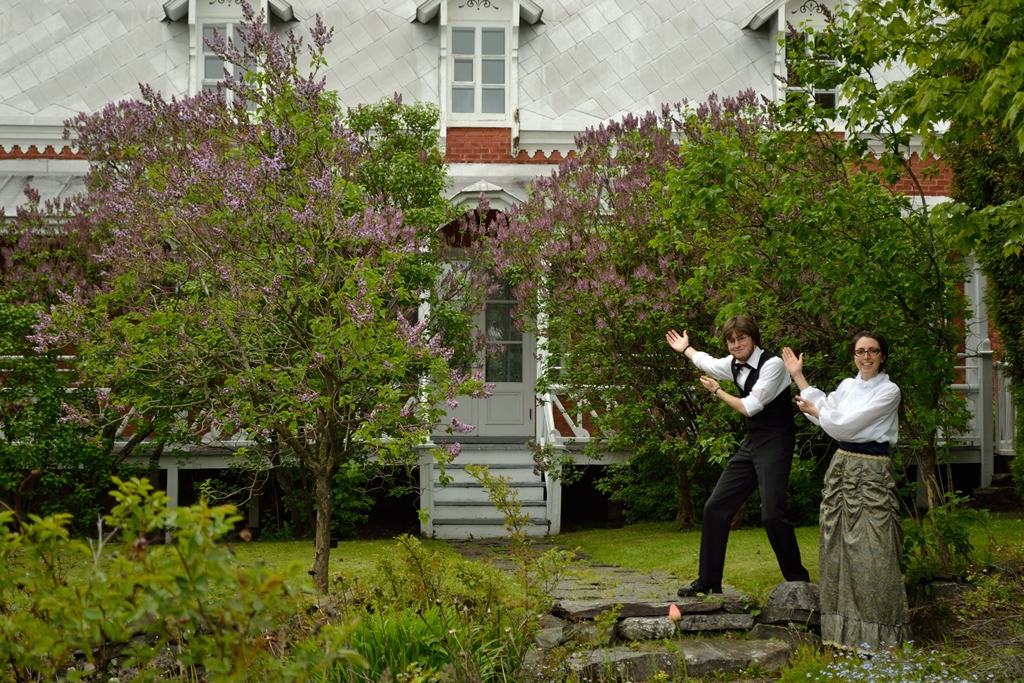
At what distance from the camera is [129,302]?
398 inches

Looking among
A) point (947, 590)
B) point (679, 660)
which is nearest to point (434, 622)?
point (679, 660)

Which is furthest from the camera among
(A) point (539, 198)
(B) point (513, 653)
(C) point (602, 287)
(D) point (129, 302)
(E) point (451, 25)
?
(E) point (451, 25)

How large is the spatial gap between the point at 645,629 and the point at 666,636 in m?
0.14

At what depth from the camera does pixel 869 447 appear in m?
7.37

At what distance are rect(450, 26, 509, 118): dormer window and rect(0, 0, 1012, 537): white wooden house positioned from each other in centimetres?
2

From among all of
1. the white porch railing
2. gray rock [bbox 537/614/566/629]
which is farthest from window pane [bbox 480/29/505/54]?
gray rock [bbox 537/614/566/629]

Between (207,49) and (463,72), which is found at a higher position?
(207,49)

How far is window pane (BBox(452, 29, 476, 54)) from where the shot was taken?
1714 centimetres

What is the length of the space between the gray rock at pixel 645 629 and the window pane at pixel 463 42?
436 inches

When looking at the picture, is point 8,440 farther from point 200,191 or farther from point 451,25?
point 451,25

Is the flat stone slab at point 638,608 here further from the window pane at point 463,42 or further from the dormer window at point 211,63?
the dormer window at point 211,63

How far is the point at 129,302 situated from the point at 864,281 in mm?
5658

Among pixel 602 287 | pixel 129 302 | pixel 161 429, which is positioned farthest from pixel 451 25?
pixel 129 302

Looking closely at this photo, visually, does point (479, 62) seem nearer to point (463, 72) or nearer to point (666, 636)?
point (463, 72)
